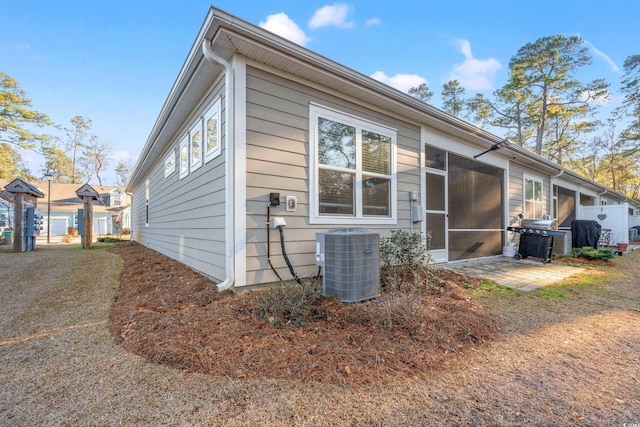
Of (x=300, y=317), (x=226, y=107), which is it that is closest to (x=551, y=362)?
(x=300, y=317)

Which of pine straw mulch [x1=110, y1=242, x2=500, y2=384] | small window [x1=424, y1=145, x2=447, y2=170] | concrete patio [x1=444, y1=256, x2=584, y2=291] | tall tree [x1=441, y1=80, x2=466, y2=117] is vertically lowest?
concrete patio [x1=444, y1=256, x2=584, y2=291]

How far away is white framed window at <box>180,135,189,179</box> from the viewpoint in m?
5.23

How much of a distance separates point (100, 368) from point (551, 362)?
328 centimetres

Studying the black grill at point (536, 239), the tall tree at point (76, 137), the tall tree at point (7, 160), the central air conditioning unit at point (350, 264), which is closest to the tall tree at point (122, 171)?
the tall tree at point (76, 137)

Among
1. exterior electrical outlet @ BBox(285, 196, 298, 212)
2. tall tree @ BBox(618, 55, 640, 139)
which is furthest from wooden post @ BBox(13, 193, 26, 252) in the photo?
tall tree @ BBox(618, 55, 640, 139)

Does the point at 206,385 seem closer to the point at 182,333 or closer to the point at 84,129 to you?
the point at 182,333

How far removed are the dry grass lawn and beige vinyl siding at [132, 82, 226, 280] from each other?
1424 millimetres

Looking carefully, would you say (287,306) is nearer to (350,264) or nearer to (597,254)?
(350,264)

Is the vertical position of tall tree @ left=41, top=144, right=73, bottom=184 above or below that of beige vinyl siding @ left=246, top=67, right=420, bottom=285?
above

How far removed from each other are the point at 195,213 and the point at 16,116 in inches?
816

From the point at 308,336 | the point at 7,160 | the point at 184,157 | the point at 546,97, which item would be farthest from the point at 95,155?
the point at 546,97

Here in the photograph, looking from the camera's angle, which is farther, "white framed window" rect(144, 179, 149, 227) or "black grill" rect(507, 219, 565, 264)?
"white framed window" rect(144, 179, 149, 227)

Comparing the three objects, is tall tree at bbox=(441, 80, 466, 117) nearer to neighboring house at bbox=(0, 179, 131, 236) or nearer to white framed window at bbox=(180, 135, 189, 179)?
white framed window at bbox=(180, 135, 189, 179)

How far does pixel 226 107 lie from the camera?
10.7 ft
